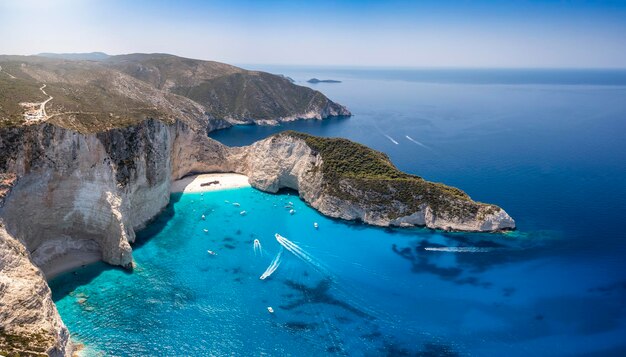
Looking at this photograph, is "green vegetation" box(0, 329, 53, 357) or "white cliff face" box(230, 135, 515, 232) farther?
"white cliff face" box(230, 135, 515, 232)

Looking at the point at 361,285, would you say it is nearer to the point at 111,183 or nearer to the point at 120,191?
the point at 120,191

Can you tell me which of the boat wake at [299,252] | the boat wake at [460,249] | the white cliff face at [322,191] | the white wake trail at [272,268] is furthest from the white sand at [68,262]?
the boat wake at [460,249]

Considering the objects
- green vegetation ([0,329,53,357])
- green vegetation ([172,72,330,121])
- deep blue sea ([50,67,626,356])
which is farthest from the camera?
green vegetation ([172,72,330,121])

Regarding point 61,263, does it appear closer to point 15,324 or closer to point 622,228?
point 15,324

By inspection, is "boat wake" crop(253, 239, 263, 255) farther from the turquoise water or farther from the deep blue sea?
the deep blue sea

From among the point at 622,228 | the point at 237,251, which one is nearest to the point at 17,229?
the point at 237,251

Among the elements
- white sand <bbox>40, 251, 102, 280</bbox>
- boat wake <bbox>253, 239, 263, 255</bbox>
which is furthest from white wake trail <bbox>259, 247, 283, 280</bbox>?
white sand <bbox>40, 251, 102, 280</bbox>

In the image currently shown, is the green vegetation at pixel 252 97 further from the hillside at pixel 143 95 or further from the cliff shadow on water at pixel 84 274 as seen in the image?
the cliff shadow on water at pixel 84 274
